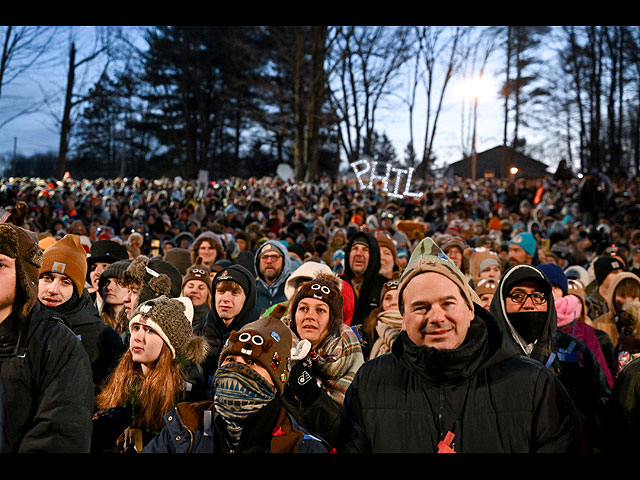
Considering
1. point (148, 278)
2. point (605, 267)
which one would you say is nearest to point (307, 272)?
point (148, 278)

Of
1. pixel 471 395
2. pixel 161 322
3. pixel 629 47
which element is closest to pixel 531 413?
pixel 471 395

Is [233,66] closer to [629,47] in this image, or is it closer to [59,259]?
[629,47]

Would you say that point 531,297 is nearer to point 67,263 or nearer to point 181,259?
point 67,263

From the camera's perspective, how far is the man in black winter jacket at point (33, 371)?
8.41ft

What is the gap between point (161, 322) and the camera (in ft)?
12.2

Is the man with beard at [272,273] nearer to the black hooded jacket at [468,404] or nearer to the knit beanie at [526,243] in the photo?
the knit beanie at [526,243]

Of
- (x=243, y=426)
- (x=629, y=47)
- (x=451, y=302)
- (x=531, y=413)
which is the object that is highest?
(x=629, y=47)

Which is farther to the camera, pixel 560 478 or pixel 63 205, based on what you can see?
pixel 63 205

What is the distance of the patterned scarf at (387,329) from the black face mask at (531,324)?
36.1 inches

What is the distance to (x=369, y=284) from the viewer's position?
6332 millimetres

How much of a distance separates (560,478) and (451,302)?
743 millimetres

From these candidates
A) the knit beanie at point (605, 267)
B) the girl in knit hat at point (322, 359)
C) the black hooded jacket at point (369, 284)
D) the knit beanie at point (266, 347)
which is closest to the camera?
the knit beanie at point (266, 347)

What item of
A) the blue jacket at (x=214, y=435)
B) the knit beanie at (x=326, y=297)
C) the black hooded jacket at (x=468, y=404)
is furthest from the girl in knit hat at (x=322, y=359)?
the black hooded jacket at (x=468, y=404)

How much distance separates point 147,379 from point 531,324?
2233 millimetres
